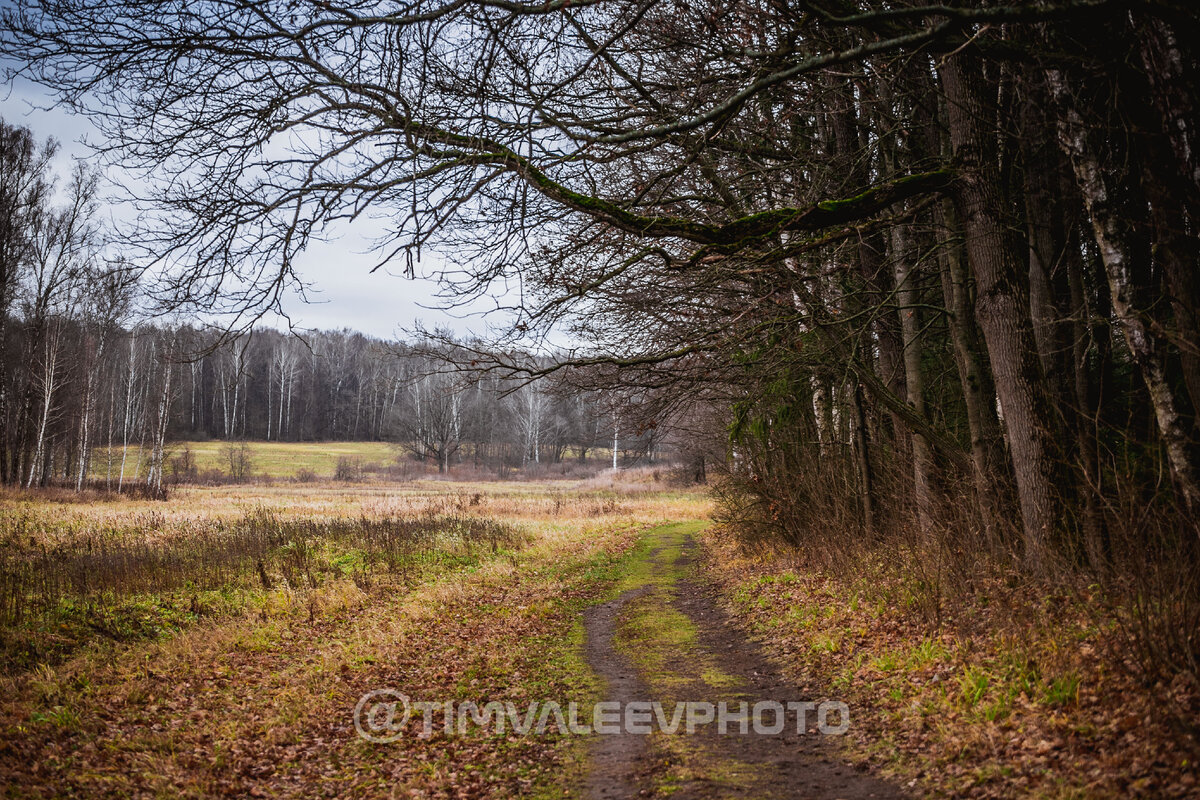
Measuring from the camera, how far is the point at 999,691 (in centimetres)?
481

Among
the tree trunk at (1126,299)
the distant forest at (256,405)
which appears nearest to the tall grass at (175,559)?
the distant forest at (256,405)

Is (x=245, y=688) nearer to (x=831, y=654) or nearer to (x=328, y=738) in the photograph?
(x=328, y=738)

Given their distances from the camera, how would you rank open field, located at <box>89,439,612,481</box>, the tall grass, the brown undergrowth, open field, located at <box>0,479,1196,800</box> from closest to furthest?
the brown undergrowth, open field, located at <box>0,479,1196,800</box>, the tall grass, open field, located at <box>89,439,612,481</box>

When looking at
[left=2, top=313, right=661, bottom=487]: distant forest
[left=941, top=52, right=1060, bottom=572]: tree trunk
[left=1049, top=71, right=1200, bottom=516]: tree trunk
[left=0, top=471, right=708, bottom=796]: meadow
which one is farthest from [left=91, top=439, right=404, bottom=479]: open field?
[left=1049, top=71, right=1200, bottom=516]: tree trunk

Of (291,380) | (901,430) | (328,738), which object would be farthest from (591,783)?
(291,380)

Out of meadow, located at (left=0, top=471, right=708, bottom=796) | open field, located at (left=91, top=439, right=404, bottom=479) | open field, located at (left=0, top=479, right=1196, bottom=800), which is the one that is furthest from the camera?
open field, located at (left=91, top=439, right=404, bottom=479)

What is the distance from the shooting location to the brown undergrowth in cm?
371

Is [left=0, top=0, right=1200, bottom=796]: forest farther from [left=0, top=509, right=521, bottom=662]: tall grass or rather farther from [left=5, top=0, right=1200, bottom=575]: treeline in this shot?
[left=0, top=509, right=521, bottom=662]: tall grass

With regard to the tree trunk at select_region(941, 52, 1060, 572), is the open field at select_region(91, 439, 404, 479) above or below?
below

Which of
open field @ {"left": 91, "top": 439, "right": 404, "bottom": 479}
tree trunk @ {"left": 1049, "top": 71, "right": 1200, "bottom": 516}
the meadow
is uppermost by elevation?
tree trunk @ {"left": 1049, "top": 71, "right": 1200, "bottom": 516}

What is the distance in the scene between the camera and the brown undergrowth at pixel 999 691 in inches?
146

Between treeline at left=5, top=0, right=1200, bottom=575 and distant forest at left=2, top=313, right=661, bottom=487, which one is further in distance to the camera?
distant forest at left=2, top=313, right=661, bottom=487

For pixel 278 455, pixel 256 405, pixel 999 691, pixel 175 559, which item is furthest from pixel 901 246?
pixel 256 405

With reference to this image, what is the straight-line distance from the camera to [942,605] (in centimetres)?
666
